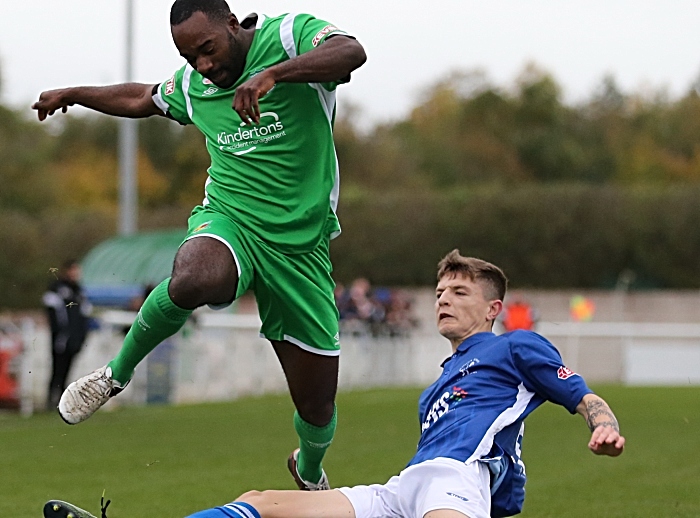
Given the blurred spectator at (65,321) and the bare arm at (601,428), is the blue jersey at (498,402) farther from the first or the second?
the blurred spectator at (65,321)

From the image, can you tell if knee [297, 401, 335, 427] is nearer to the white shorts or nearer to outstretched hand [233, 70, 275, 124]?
the white shorts

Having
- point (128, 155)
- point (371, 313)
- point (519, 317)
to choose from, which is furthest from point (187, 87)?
point (519, 317)

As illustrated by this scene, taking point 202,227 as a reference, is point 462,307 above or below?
below

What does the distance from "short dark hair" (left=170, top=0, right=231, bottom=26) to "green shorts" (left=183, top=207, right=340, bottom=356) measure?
97 cm

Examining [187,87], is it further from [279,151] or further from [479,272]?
[479,272]

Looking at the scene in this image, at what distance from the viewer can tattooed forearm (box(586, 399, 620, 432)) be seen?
4.41 meters

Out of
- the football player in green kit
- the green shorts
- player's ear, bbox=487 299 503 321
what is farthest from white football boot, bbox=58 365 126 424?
player's ear, bbox=487 299 503 321

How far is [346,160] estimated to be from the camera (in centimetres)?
6091

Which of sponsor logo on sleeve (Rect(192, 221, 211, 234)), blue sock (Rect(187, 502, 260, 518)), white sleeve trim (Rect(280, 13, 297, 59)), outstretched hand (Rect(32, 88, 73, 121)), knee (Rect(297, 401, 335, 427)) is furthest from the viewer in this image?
knee (Rect(297, 401, 335, 427))

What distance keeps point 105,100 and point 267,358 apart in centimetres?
1677

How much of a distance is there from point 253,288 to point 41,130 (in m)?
59.4

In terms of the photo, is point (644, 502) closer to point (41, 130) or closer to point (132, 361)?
point (132, 361)

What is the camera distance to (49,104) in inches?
254

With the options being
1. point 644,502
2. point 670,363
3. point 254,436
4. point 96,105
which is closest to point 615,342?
point 670,363
